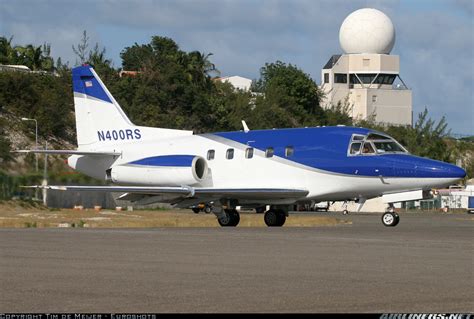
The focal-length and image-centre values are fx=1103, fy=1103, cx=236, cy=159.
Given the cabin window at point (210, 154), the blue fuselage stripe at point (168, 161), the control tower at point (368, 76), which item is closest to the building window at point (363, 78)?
the control tower at point (368, 76)

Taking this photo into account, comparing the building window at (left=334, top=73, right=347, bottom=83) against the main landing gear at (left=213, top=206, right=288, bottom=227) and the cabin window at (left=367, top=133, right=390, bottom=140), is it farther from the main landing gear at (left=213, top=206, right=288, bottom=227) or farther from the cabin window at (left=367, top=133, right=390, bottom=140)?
the cabin window at (left=367, top=133, right=390, bottom=140)

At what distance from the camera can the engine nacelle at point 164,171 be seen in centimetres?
3756

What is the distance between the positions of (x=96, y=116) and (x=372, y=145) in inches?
469

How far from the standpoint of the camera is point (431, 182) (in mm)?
33688

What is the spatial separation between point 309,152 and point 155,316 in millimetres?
24328

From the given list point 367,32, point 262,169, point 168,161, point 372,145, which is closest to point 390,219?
point 372,145

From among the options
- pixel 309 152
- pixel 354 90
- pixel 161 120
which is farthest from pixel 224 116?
pixel 309 152

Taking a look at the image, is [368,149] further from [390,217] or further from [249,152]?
[249,152]

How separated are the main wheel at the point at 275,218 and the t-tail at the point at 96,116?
660 cm

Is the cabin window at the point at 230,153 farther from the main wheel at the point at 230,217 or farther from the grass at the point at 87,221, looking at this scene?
the grass at the point at 87,221

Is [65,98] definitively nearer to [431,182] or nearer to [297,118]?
[297,118]

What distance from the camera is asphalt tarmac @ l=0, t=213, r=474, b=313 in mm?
12906

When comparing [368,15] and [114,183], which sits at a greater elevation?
[368,15]

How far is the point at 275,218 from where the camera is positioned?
3703 centimetres
